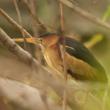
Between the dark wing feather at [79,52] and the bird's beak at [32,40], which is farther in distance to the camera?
the dark wing feather at [79,52]

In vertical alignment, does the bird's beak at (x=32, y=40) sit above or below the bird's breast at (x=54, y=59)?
above

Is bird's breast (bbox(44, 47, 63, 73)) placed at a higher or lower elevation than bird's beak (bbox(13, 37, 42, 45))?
lower

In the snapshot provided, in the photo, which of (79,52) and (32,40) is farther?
(79,52)

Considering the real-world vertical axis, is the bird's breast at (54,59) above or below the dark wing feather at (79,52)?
below

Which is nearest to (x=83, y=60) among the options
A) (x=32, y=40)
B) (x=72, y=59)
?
(x=72, y=59)

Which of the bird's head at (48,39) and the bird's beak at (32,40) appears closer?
the bird's beak at (32,40)

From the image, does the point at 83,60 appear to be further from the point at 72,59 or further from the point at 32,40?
the point at 32,40

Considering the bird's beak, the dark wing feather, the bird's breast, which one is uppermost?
the dark wing feather

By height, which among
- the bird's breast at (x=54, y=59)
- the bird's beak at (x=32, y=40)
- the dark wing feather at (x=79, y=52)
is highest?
the dark wing feather at (x=79, y=52)
